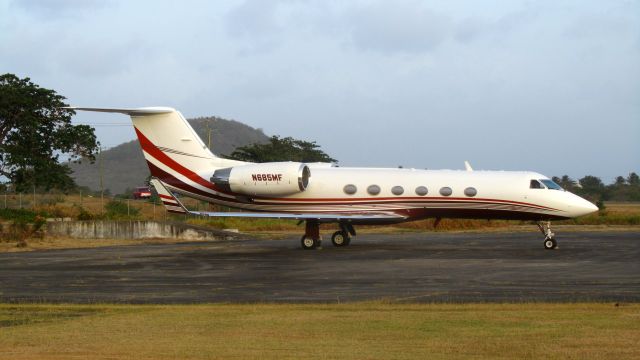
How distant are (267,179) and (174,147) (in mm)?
4025

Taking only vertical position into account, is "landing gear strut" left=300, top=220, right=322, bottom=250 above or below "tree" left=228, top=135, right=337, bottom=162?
below

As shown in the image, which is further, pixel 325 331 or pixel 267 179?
pixel 267 179

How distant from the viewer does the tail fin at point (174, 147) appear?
3124cm

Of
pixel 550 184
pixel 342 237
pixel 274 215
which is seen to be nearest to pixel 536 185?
pixel 550 184

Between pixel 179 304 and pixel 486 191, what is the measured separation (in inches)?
634

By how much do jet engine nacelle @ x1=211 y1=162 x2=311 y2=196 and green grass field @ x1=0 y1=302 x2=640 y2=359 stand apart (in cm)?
1549

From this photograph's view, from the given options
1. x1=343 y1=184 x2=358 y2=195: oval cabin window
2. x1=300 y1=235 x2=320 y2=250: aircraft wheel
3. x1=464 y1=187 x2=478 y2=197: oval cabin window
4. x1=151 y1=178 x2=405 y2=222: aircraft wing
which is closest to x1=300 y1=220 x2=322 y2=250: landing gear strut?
x1=300 y1=235 x2=320 y2=250: aircraft wheel

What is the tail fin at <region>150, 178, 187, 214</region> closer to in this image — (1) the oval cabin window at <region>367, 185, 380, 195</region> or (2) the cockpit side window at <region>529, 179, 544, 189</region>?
(1) the oval cabin window at <region>367, 185, 380, 195</region>

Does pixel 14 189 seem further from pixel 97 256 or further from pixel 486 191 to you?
pixel 486 191

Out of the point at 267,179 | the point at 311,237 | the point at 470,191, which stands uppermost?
the point at 267,179

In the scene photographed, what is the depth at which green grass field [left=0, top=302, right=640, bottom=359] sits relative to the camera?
31.1 feet

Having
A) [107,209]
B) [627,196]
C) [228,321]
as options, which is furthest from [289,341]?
[627,196]

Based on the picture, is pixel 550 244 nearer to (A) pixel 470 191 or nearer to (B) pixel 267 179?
(A) pixel 470 191

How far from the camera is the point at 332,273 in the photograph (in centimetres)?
1980
